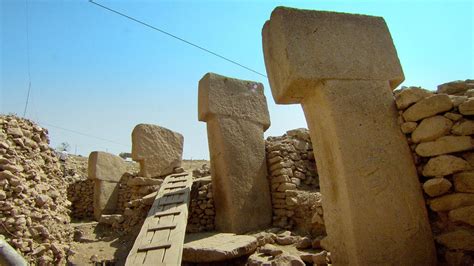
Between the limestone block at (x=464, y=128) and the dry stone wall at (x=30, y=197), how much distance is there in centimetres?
439

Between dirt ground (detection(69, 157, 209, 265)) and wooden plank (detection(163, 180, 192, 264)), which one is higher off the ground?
wooden plank (detection(163, 180, 192, 264))

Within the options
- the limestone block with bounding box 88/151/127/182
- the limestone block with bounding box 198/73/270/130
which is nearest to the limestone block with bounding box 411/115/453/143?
the limestone block with bounding box 198/73/270/130

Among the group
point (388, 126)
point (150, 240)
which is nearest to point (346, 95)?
point (388, 126)

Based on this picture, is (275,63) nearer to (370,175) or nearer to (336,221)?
(370,175)

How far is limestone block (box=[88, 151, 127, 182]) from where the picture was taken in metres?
9.36

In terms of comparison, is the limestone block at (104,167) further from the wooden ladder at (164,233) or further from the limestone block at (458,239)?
the limestone block at (458,239)

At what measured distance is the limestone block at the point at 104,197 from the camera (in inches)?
351

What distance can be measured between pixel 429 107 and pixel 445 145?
0.31m

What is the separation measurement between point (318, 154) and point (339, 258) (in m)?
0.86

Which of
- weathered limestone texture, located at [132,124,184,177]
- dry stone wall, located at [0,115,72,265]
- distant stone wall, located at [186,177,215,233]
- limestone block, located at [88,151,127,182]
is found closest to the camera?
dry stone wall, located at [0,115,72,265]

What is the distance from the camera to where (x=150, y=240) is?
310 centimetres

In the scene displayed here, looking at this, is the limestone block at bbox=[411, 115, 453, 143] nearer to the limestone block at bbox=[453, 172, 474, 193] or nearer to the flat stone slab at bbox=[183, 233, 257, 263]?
the limestone block at bbox=[453, 172, 474, 193]

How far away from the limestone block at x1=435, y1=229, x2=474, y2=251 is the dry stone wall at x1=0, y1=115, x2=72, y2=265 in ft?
13.4

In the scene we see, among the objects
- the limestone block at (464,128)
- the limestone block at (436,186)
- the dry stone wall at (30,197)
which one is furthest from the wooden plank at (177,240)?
the limestone block at (464,128)
